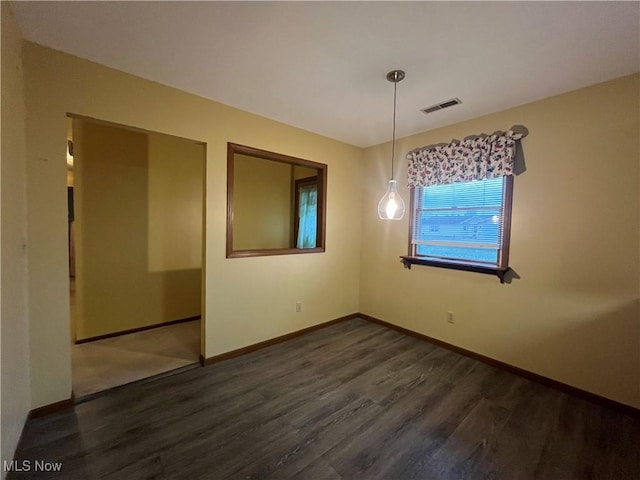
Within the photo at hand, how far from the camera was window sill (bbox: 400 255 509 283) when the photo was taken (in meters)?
2.71

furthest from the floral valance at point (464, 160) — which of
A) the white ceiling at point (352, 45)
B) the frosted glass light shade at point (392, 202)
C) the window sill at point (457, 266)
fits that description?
the frosted glass light shade at point (392, 202)

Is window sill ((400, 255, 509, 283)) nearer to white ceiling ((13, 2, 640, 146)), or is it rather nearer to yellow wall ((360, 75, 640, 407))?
yellow wall ((360, 75, 640, 407))

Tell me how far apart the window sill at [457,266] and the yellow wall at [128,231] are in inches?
114

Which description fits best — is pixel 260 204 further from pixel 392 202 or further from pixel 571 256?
pixel 571 256

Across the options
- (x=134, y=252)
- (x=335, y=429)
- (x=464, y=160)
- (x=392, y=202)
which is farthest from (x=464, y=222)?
(x=134, y=252)

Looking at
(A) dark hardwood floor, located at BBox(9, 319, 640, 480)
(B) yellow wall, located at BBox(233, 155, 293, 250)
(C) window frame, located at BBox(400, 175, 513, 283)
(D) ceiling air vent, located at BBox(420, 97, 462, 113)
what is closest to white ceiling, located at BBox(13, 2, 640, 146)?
(D) ceiling air vent, located at BBox(420, 97, 462, 113)

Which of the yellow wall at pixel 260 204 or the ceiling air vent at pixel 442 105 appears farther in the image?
the yellow wall at pixel 260 204

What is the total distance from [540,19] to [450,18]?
0.50m

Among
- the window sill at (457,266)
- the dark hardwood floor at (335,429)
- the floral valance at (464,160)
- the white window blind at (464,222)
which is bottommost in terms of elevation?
the dark hardwood floor at (335,429)

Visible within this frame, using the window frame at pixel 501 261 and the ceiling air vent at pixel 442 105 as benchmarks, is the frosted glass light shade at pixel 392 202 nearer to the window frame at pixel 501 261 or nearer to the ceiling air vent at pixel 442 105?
the ceiling air vent at pixel 442 105

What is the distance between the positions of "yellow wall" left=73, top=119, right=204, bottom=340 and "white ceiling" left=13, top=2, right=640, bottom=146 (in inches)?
50.1

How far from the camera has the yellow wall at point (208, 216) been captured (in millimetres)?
1898

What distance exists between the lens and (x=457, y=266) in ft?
9.89

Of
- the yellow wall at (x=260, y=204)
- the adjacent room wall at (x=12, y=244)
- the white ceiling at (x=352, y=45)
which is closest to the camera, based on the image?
the adjacent room wall at (x=12, y=244)
